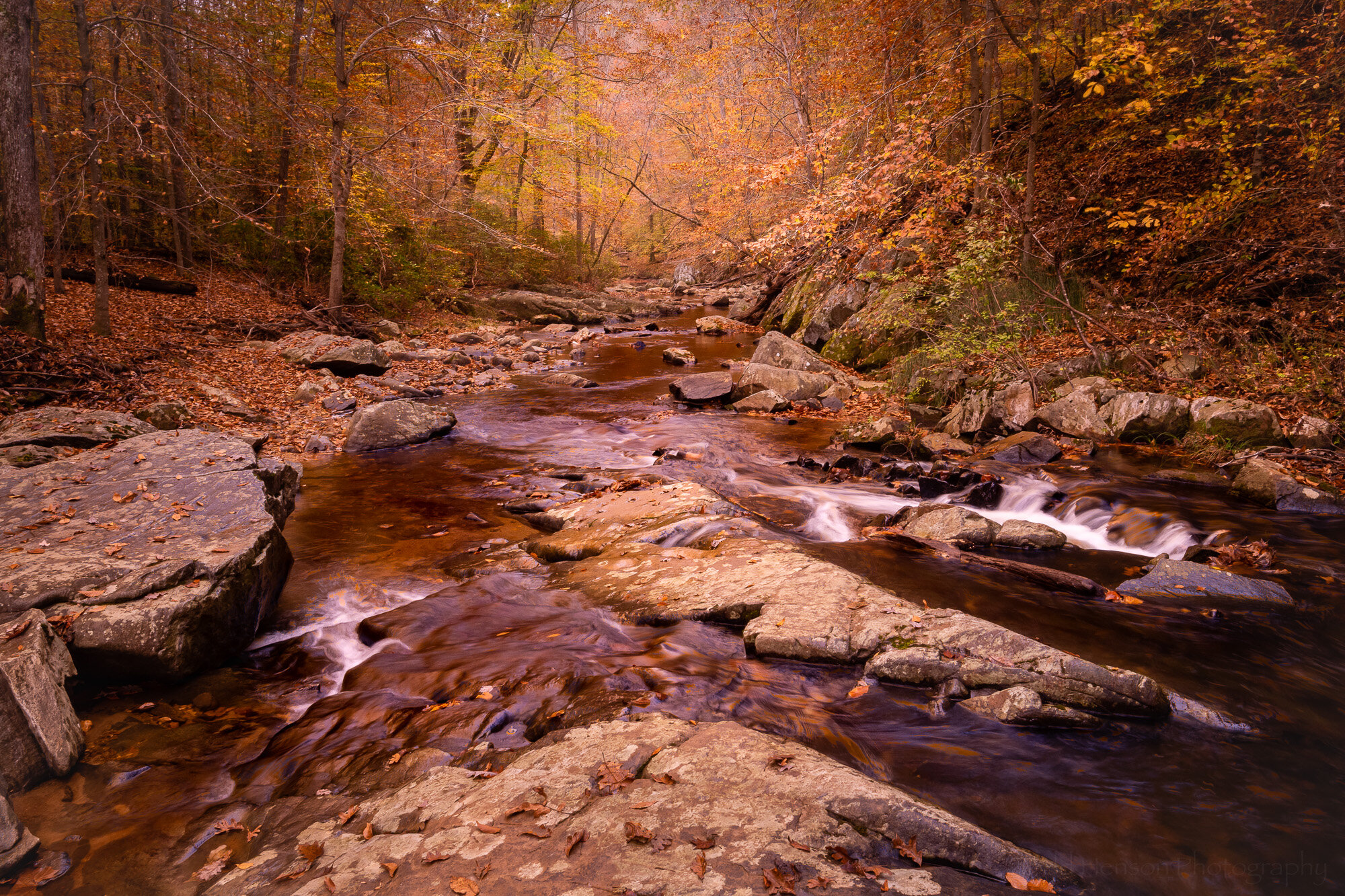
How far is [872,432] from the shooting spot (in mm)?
10219

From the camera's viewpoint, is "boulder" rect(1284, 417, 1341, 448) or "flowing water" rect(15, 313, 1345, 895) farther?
"boulder" rect(1284, 417, 1341, 448)

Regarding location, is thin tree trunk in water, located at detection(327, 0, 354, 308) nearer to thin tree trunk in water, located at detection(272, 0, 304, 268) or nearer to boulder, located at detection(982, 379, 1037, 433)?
thin tree trunk in water, located at detection(272, 0, 304, 268)

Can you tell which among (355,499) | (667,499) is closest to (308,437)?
(355,499)

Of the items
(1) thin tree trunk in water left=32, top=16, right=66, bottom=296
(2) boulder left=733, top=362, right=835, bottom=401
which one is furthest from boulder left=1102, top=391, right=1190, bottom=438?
(1) thin tree trunk in water left=32, top=16, right=66, bottom=296

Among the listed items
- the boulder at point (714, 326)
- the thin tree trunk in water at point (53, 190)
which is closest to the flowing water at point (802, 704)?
the thin tree trunk in water at point (53, 190)

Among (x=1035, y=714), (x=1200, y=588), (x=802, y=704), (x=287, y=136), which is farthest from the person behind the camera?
(x=287, y=136)

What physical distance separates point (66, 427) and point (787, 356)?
12844 mm

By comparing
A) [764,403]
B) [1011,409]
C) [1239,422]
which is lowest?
[764,403]

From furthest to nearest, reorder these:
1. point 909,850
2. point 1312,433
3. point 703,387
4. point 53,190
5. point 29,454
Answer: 1. point 703,387
2. point 53,190
3. point 1312,433
4. point 29,454
5. point 909,850

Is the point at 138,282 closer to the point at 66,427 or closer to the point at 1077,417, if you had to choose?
the point at 66,427

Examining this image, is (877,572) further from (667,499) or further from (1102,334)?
(1102,334)

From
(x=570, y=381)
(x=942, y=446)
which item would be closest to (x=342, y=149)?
(x=570, y=381)

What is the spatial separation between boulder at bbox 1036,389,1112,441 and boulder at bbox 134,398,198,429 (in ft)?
42.6

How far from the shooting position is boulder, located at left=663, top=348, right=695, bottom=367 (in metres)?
17.9
